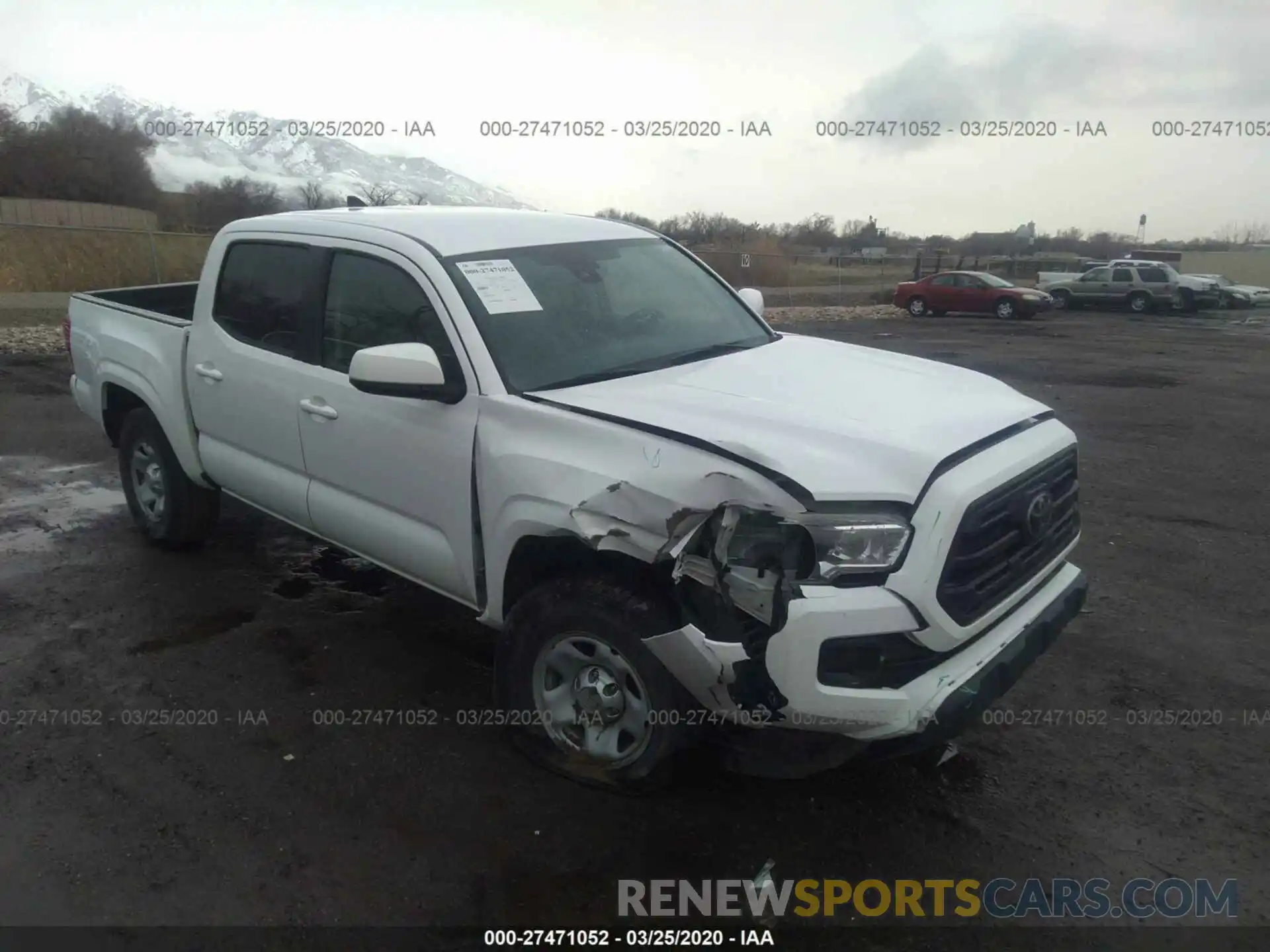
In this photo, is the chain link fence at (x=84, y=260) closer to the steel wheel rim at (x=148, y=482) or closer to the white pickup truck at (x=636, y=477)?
the steel wheel rim at (x=148, y=482)

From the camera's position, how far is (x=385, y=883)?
9.53ft

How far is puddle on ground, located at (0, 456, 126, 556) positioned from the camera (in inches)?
235

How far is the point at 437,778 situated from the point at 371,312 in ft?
6.12

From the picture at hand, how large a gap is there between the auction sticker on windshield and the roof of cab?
0.11 m

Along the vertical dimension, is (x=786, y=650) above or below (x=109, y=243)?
below

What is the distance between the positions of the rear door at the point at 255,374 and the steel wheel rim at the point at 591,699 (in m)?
1.62

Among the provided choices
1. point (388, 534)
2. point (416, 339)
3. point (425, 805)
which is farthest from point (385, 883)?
point (416, 339)

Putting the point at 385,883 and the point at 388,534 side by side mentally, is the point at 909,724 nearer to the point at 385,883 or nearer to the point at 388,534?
the point at 385,883

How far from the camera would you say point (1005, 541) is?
305cm

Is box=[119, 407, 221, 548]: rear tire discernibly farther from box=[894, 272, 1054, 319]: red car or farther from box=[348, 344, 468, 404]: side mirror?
box=[894, 272, 1054, 319]: red car

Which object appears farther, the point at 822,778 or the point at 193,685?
the point at 193,685

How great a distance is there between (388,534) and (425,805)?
1.09 m

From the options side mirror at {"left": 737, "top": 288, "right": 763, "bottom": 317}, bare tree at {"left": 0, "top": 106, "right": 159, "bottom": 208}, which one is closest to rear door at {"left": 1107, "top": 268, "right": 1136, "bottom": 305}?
side mirror at {"left": 737, "top": 288, "right": 763, "bottom": 317}

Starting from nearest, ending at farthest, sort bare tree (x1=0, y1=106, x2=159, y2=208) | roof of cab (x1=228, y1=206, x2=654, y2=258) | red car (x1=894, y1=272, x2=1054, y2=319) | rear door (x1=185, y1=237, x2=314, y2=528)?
roof of cab (x1=228, y1=206, x2=654, y2=258) → rear door (x1=185, y1=237, x2=314, y2=528) → red car (x1=894, y1=272, x2=1054, y2=319) → bare tree (x1=0, y1=106, x2=159, y2=208)
